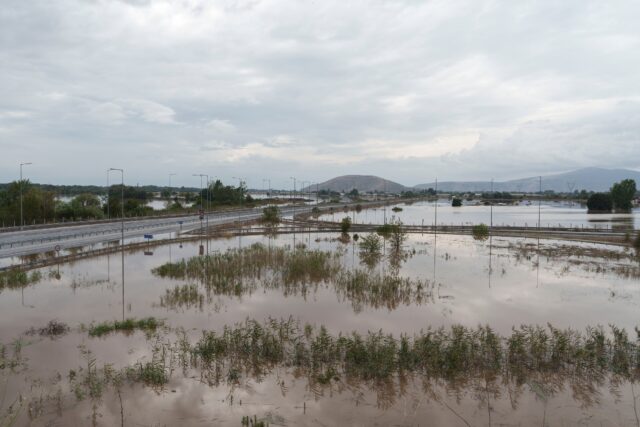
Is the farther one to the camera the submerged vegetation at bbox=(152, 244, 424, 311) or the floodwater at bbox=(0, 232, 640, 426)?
the submerged vegetation at bbox=(152, 244, 424, 311)

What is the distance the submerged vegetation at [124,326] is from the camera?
1772cm

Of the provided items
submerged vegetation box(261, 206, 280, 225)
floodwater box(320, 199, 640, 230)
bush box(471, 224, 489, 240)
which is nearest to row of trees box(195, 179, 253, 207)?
floodwater box(320, 199, 640, 230)

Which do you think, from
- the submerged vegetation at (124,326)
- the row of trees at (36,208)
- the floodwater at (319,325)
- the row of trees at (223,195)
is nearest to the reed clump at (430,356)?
the floodwater at (319,325)

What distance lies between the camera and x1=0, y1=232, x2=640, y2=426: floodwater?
1188 centimetres

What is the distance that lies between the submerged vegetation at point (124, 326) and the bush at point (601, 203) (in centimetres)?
13712

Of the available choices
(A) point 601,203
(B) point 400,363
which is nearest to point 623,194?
(A) point 601,203

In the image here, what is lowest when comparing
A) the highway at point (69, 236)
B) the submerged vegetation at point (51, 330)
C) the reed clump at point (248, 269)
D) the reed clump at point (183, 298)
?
the submerged vegetation at point (51, 330)

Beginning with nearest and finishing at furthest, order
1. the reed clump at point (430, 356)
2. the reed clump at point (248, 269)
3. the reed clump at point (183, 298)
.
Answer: the reed clump at point (430, 356) → the reed clump at point (183, 298) → the reed clump at point (248, 269)

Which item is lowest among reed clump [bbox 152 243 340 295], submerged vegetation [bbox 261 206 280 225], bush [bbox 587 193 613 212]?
reed clump [bbox 152 243 340 295]

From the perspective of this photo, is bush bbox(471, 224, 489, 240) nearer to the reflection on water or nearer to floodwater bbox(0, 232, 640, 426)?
floodwater bbox(0, 232, 640, 426)

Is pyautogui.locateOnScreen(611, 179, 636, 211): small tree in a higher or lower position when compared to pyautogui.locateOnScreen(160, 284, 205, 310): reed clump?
higher

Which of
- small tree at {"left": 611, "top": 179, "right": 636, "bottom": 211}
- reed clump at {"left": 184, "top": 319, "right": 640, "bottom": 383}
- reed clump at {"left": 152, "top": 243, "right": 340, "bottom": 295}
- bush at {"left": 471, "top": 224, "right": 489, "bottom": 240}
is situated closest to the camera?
reed clump at {"left": 184, "top": 319, "right": 640, "bottom": 383}

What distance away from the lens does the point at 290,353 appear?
15625mm

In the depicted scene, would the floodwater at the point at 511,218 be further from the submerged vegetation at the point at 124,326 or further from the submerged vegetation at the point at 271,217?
the submerged vegetation at the point at 124,326
